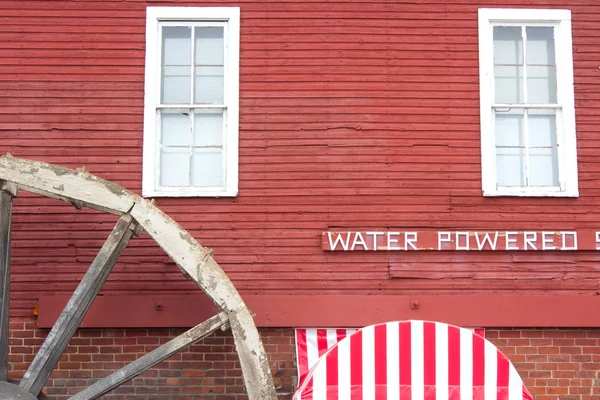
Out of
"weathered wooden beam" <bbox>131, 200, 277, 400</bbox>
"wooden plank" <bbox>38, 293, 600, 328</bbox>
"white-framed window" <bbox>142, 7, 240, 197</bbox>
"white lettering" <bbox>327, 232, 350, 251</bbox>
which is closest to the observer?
"weathered wooden beam" <bbox>131, 200, 277, 400</bbox>

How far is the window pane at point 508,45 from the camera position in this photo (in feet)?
25.2

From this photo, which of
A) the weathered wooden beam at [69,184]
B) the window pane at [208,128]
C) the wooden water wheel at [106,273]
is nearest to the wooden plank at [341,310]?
the wooden water wheel at [106,273]

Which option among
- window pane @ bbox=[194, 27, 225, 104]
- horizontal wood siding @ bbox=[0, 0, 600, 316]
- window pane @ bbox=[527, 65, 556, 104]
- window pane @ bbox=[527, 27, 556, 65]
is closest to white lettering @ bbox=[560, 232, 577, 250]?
horizontal wood siding @ bbox=[0, 0, 600, 316]

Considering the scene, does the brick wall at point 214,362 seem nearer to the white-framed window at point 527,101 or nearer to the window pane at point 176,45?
the white-framed window at point 527,101

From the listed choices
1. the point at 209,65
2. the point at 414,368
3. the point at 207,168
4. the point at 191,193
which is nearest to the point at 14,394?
the point at 191,193

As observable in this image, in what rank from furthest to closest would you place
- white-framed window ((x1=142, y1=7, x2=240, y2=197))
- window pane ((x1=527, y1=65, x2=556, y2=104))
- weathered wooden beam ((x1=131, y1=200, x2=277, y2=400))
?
window pane ((x1=527, y1=65, x2=556, y2=104)) < white-framed window ((x1=142, y1=7, x2=240, y2=197)) < weathered wooden beam ((x1=131, y1=200, x2=277, y2=400))

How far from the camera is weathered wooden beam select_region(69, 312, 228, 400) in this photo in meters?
6.23

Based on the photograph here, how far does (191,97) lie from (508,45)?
127 inches

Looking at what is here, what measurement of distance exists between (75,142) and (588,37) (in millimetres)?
5171

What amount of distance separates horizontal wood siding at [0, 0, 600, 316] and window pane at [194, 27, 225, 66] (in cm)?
28

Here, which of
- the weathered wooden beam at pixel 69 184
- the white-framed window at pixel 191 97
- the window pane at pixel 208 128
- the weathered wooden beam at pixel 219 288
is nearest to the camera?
the weathered wooden beam at pixel 219 288

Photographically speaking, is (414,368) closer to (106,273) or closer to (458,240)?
(458,240)

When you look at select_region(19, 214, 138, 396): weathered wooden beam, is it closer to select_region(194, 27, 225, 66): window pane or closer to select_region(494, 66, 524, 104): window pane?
select_region(194, 27, 225, 66): window pane

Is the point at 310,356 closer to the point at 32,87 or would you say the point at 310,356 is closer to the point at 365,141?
the point at 365,141
